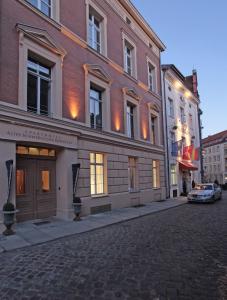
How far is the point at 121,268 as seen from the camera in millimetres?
5496

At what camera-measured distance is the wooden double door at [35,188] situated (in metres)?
10.4

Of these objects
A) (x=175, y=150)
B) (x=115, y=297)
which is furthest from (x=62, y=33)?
(x=175, y=150)

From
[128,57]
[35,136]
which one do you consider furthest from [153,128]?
[35,136]

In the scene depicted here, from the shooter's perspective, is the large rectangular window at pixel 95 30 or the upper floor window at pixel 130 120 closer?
the large rectangular window at pixel 95 30

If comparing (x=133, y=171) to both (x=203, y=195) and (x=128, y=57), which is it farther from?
(x=128, y=57)

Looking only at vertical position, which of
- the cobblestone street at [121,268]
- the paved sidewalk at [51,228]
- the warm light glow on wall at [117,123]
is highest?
the warm light glow on wall at [117,123]

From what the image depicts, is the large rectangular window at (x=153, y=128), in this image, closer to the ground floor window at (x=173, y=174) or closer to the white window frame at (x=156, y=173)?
the white window frame at (x=156, y=173)

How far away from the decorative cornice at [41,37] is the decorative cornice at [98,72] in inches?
68.7

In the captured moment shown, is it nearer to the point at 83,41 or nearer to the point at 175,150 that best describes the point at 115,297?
the point at 83,41

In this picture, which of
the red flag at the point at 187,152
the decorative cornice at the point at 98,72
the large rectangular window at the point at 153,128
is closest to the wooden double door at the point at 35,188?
the decorative cornice at the point at 98,72

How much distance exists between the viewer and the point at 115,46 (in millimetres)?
16609

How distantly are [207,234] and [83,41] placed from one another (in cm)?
1062

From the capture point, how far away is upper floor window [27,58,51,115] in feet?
35.2

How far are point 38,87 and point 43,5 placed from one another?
12.6 ft
